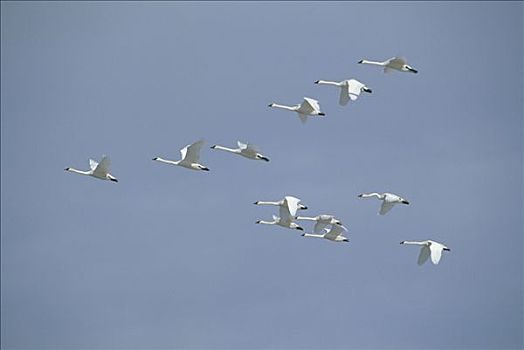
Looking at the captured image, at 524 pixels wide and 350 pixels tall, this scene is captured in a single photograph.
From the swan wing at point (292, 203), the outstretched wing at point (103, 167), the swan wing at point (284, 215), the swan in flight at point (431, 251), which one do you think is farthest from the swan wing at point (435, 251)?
the outstretched wing at point (103, 167)

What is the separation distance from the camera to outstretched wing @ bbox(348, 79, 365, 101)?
89750mm

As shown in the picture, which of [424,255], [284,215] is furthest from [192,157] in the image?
[424,255]

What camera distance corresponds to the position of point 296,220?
99438mm

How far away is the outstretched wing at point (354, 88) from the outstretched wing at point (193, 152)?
6260 mm

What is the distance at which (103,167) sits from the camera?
9156 cm

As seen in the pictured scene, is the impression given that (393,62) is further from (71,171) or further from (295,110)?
(71,171)

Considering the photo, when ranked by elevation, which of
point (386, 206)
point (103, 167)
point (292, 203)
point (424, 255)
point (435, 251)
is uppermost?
point (103, 167)

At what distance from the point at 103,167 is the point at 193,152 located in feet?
13.0

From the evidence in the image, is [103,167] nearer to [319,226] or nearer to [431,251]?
[319,226]

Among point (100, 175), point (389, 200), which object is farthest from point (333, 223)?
point (100, 175)

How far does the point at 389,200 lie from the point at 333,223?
3.08 metres

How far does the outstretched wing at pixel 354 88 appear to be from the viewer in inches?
3533

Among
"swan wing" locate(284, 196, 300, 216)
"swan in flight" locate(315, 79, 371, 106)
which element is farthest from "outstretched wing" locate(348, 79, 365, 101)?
"swan wing" locate(284, 196, 300, 216)

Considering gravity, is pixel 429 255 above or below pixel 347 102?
below
